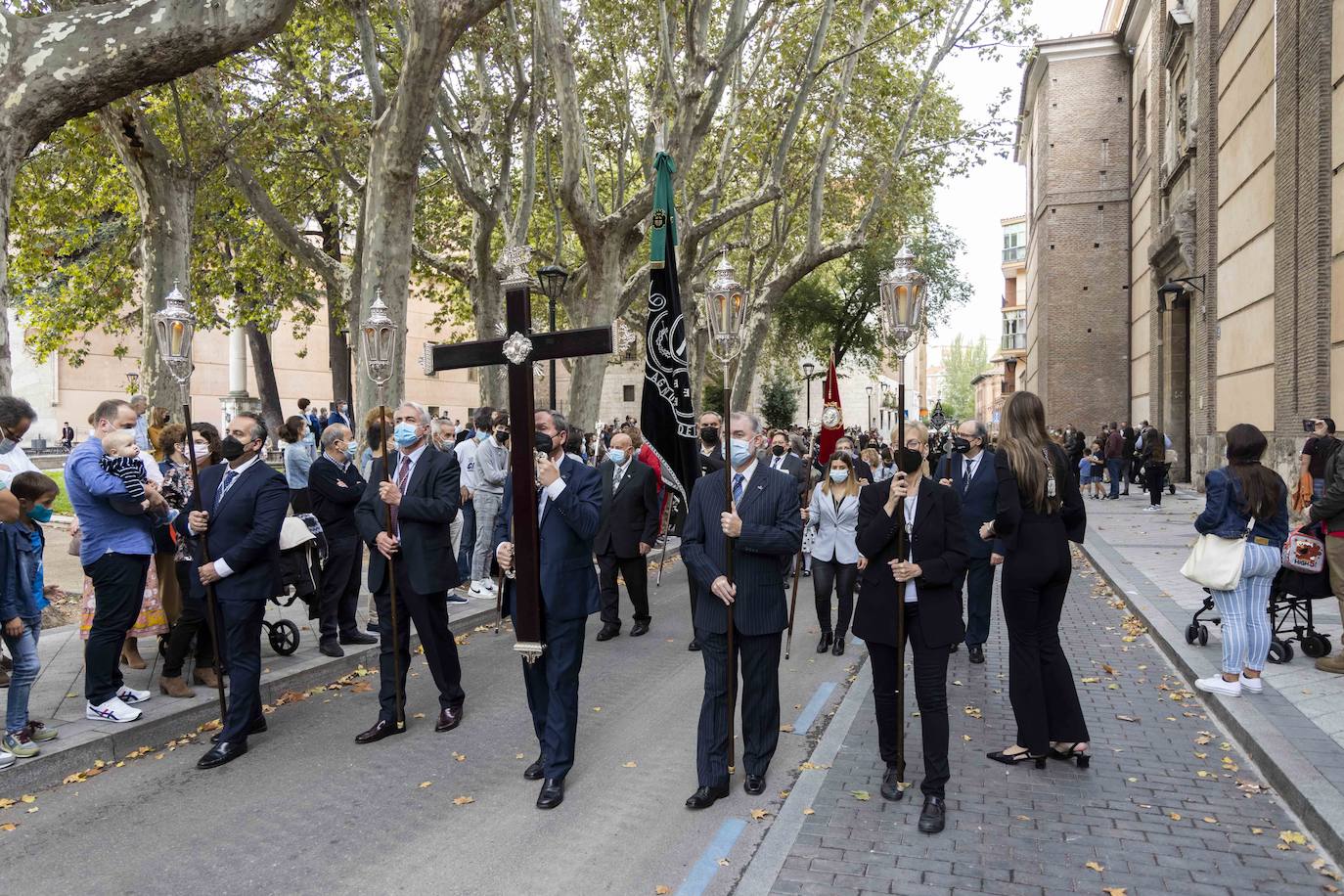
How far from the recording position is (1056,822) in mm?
4719

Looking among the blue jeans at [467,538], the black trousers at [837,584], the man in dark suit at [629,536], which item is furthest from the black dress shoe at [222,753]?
the blue jeans at [467,538]

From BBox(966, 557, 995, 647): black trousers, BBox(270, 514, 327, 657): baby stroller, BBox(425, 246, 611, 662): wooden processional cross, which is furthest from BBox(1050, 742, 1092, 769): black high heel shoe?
BBox(270, 514, 327, 657): baby stroller

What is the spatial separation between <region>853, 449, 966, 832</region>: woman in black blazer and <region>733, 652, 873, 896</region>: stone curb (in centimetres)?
41

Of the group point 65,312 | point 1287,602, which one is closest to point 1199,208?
point 1287,602

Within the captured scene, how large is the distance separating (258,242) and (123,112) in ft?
33.0

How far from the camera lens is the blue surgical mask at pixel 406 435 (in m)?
6.38

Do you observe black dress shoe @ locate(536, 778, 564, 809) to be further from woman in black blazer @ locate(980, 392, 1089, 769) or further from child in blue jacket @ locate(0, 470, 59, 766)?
child in blue jacket @ locate(0, 470, 59, 766)

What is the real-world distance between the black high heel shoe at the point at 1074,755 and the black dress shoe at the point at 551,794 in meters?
2.87

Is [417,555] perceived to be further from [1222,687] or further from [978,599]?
[1222,687]

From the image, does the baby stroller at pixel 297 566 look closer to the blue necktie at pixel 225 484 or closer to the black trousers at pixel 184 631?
the black trousers at pixel 184 631

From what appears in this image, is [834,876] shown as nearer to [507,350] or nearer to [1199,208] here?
[507,350]

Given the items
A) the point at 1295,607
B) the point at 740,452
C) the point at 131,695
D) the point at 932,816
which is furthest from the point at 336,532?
the point at 1295,607

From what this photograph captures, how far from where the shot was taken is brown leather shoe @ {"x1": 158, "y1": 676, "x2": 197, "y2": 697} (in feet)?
22.1

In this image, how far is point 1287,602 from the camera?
781 centimetres
